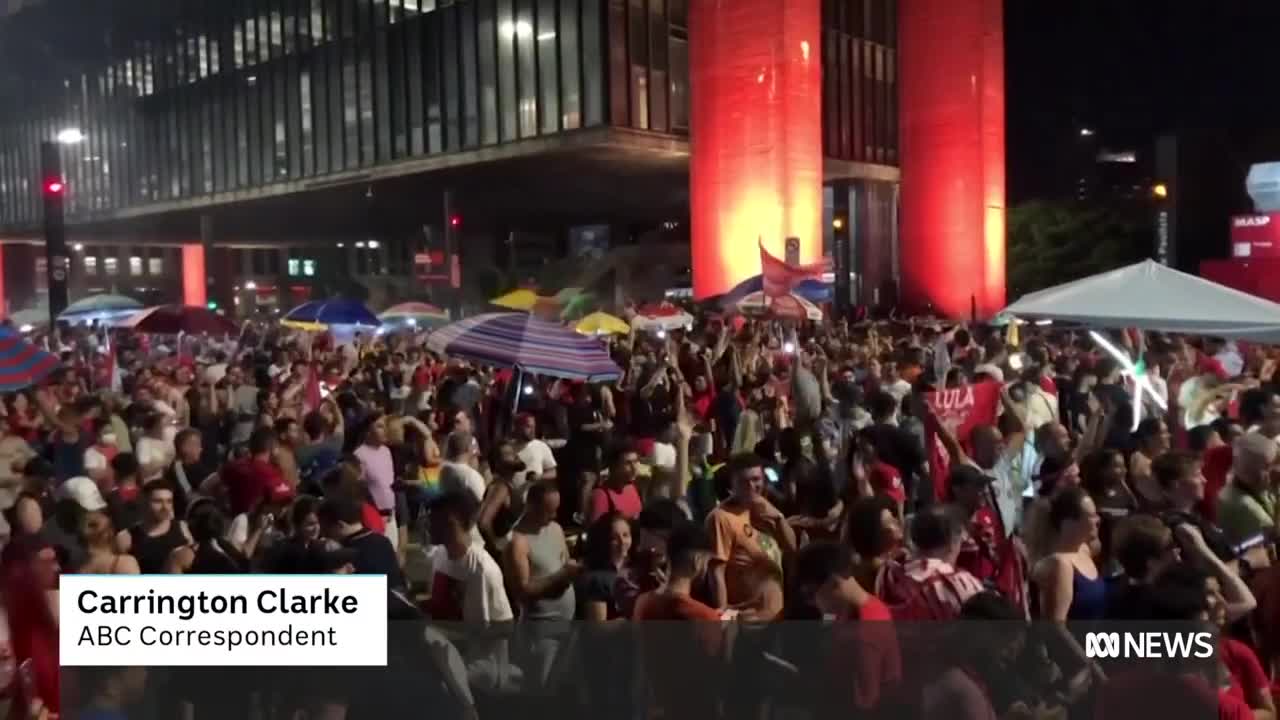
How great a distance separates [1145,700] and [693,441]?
5.27 meters

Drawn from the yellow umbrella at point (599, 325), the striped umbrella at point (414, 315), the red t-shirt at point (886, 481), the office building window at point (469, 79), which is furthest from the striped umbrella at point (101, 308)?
the office building window at point (469, 79)

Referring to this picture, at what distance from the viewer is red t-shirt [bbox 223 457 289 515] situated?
7031 mm

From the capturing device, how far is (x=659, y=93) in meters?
35.9

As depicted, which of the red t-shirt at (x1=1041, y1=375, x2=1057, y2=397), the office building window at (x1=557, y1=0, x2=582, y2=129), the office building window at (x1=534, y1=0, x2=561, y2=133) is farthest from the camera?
the office building window at (x1=534, y1=0, x2=561, y2=133)

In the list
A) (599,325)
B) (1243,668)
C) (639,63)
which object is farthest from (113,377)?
(639,63)

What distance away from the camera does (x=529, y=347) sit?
8.93 metres

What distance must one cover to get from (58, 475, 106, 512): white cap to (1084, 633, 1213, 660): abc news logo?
5.71 m

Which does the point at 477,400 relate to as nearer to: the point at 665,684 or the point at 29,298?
the point at 665,684

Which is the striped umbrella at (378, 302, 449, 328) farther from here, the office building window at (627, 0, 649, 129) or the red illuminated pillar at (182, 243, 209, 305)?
the red illuminated pillar at (182, 243, 209, 305)

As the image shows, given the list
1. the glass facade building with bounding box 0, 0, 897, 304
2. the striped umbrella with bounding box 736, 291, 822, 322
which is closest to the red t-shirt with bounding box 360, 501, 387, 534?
the striped umbrella with bounding box 736, 291, 822, 322

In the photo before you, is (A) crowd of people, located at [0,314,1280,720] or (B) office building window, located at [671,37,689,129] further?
(B) office building window, located at [671,37,689,129]

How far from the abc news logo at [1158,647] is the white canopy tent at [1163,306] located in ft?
18.8

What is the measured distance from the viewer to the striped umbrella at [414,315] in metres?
20.1

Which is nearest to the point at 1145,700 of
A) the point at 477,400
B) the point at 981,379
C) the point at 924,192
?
the point at 981,379
